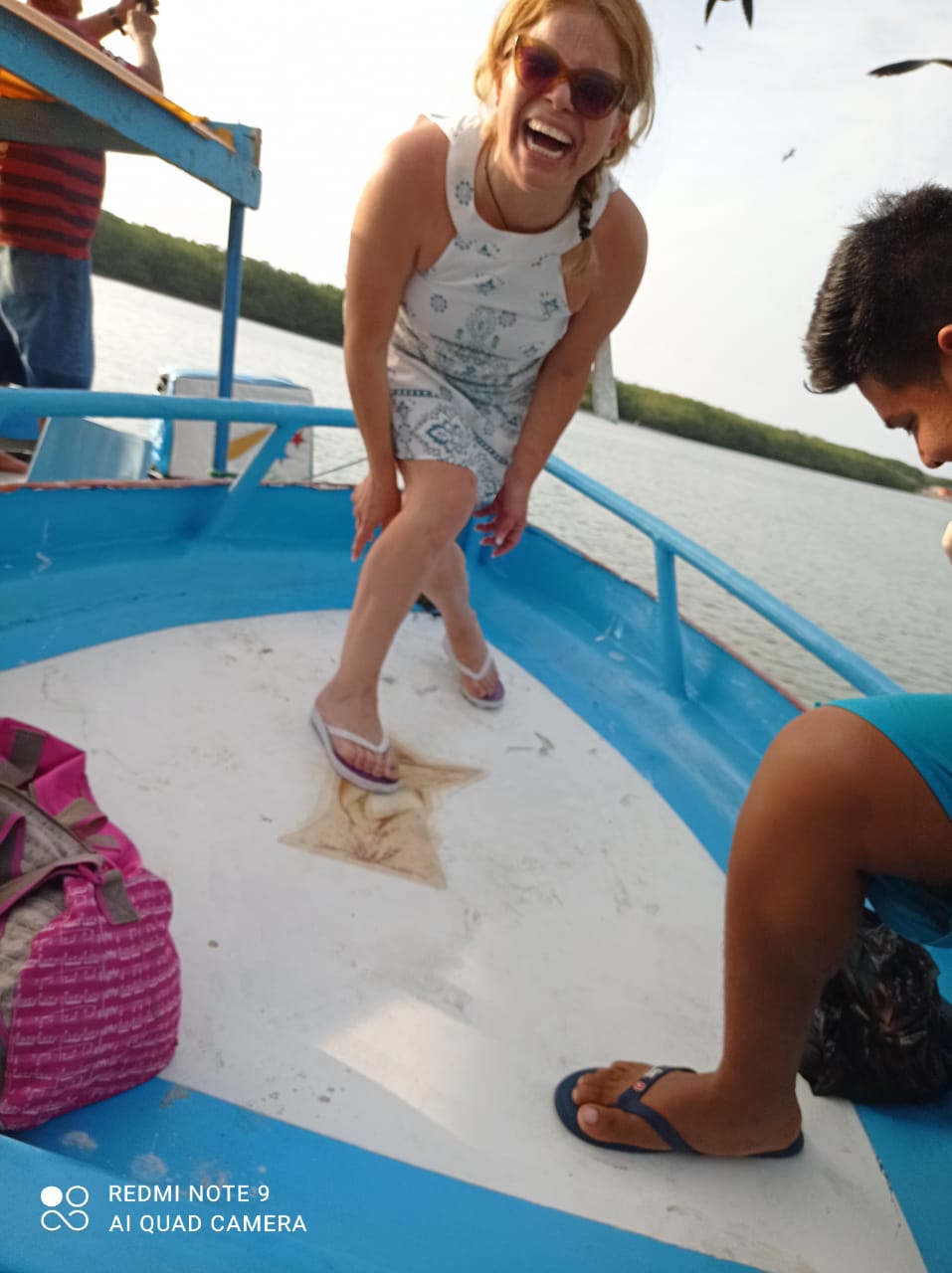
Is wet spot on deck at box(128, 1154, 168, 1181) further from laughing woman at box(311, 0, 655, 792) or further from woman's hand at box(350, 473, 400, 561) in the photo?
woman's hand at box(350, 473, 400, 561)

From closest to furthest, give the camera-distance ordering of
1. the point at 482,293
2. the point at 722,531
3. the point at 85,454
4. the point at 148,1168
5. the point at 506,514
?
the point at 148,1168
the point at 482,293
the point at 506,514
the point at 85,454
the point at 722,531

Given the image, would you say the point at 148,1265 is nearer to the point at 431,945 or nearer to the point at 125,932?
the point at 125,932

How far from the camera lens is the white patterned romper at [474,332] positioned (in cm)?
148

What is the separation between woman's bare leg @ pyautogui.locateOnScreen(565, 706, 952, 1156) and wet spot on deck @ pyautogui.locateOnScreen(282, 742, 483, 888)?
1.52ft

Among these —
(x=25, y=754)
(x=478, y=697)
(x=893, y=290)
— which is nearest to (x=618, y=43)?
(x=893, y=290)

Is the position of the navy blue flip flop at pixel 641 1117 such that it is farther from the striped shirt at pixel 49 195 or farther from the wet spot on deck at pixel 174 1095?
the striped shirt at pixel 49 195

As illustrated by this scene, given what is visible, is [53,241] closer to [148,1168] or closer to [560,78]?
[560,78]

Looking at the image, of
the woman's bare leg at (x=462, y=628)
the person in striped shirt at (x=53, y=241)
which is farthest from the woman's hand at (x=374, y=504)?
the person in striped shirt at (x=53, y=241)

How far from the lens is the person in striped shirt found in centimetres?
234

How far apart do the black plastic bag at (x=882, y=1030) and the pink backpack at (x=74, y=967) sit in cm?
72

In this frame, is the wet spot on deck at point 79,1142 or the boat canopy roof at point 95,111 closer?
the wet spot on deck at point 79,1142

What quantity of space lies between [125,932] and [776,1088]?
647mm

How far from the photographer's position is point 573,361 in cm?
168

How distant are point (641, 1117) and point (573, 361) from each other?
126cm
